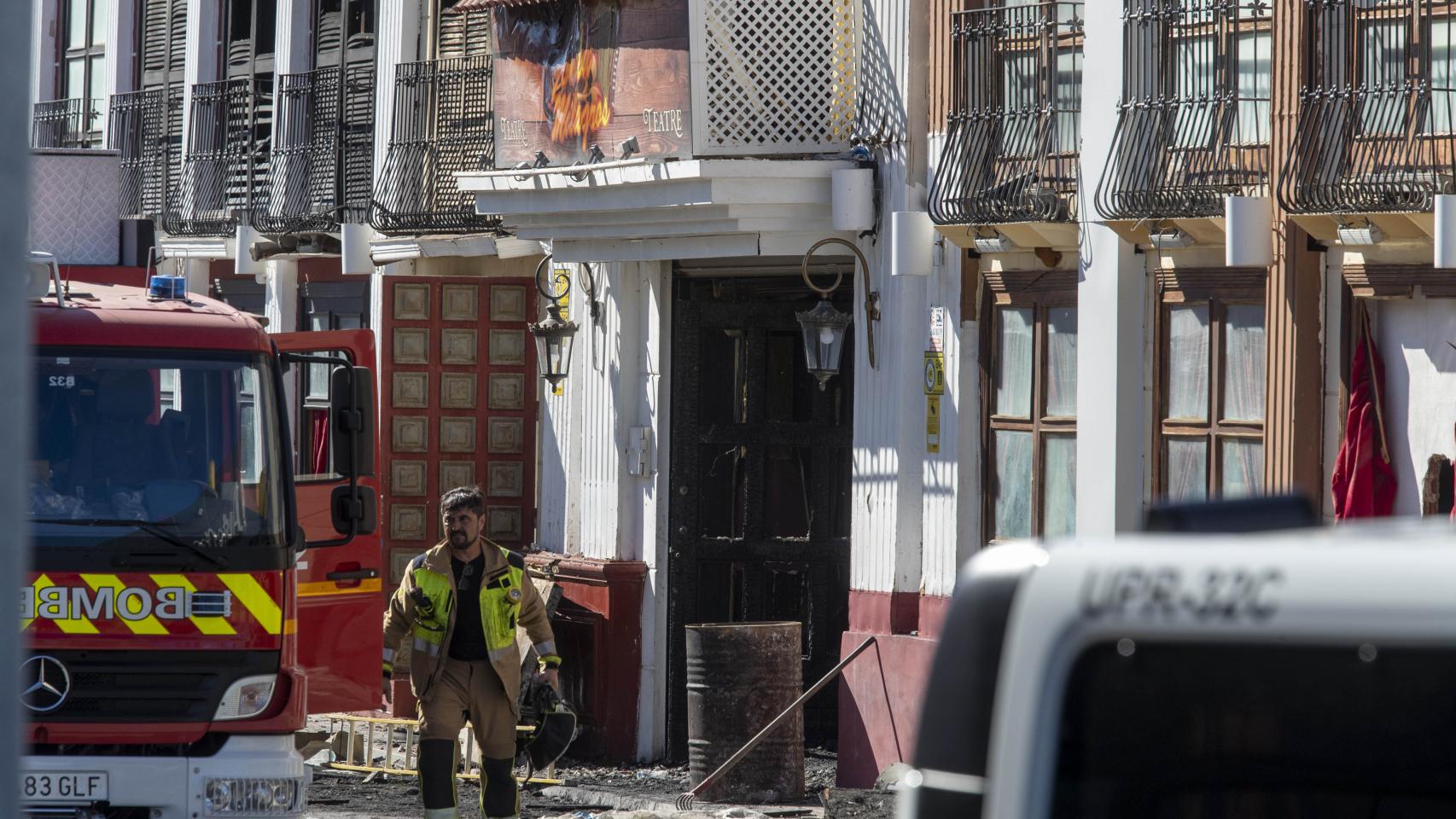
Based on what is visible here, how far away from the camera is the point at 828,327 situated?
13.4m

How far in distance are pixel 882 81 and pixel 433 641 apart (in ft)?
14.9

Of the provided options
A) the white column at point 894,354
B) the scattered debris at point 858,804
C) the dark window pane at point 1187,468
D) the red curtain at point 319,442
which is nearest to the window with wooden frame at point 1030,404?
the white column at point 894,354

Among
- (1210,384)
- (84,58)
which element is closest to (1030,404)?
(1210,384)

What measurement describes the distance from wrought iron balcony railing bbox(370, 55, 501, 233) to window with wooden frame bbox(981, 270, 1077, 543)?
179 inches

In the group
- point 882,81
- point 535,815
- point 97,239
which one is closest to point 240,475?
point 97,239

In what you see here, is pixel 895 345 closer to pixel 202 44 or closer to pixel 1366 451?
pixel 1366 451

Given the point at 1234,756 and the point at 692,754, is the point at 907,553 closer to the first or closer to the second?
the point at 692,754

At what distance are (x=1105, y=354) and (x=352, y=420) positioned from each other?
399 cm

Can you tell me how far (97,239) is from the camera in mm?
11391

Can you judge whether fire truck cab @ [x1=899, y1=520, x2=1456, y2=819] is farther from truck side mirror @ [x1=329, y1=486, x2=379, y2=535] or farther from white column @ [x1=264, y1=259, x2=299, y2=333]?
white column @ [x1=264, y1=259, x2=299, y2=333]

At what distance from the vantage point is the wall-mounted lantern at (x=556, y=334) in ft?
50.2

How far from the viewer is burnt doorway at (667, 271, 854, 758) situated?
14.9 metres

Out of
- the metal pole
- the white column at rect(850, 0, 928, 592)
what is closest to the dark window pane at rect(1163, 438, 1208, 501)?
the white column at rect(850, 0, 928, 592)

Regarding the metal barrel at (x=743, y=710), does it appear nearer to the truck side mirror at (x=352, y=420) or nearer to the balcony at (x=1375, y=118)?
the truck side mirror at (x=352, y=420)
